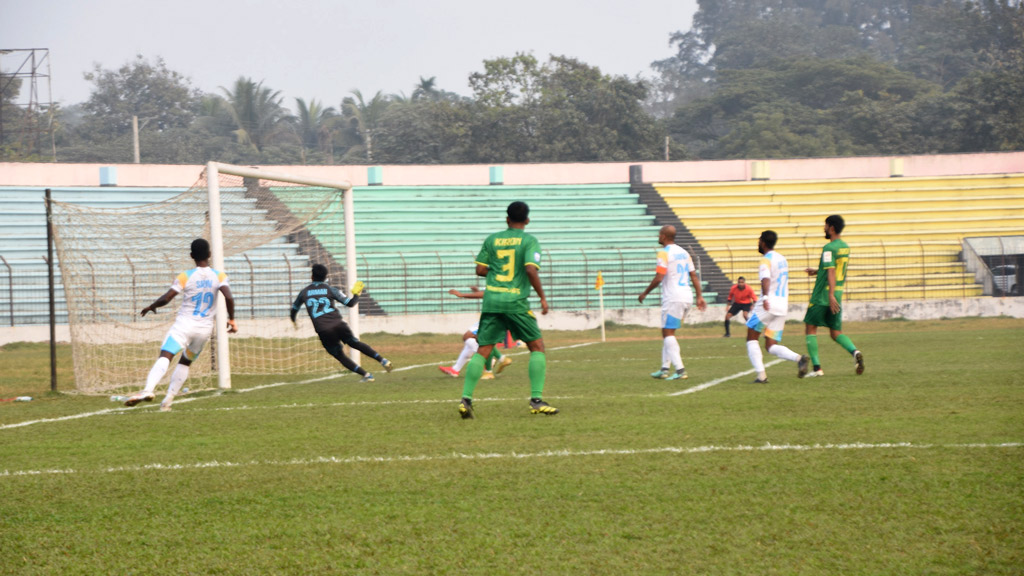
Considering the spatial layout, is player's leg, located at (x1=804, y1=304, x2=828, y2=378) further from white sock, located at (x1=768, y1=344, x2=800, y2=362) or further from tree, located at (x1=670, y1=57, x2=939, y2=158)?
tree, located at (x1=670, y1=57, x2=939, y2=158)

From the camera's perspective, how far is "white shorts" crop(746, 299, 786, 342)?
35.8 feet

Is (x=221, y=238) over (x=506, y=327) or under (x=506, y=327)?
over

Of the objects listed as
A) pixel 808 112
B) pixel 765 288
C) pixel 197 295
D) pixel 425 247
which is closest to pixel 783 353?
pixel 765 288

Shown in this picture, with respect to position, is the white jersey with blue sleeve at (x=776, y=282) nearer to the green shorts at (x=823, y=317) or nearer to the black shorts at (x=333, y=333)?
the green shorts at (x=823, y=317)

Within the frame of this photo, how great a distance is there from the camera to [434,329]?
26.5 metres

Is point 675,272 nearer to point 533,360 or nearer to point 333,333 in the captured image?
point 533,360

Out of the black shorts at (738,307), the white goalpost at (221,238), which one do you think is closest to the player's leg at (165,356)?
the white goalpost at (221,238)

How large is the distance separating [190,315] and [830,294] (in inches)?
266

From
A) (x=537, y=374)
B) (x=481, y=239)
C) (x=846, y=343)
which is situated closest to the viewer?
(x=537, y=374)

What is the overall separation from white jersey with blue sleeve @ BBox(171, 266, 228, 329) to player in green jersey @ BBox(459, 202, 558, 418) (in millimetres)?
3000

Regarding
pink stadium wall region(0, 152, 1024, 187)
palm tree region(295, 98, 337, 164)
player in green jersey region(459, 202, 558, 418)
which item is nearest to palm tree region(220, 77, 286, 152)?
palm tree region(295, 98, 337, 164)

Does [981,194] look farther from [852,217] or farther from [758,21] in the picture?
[758,21]

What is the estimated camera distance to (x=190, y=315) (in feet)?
31.5

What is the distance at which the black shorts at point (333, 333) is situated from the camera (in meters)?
12.3
